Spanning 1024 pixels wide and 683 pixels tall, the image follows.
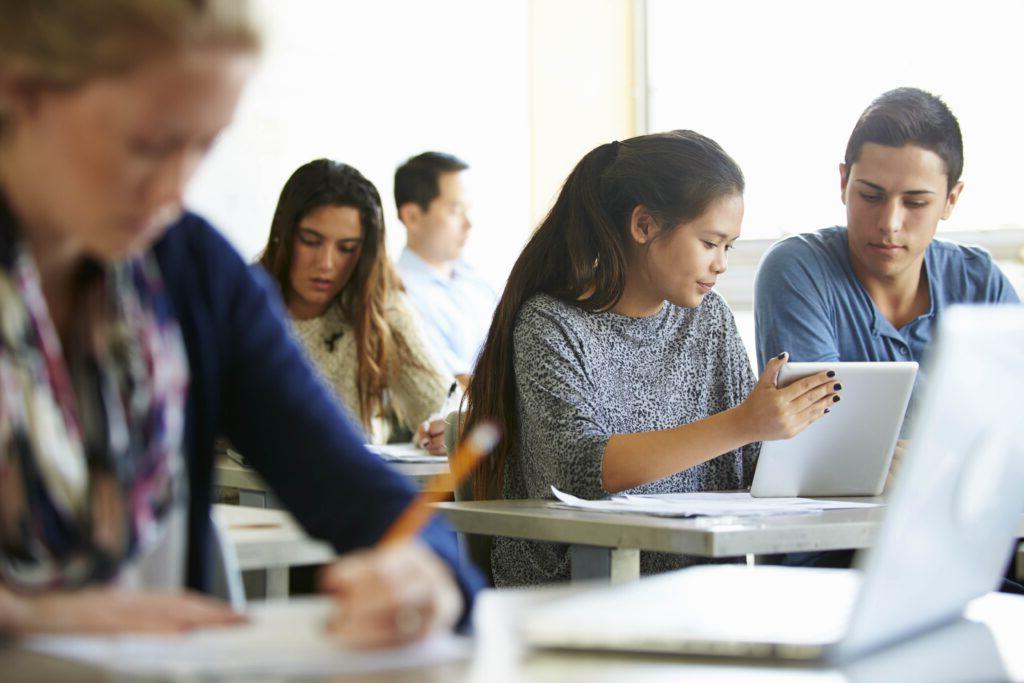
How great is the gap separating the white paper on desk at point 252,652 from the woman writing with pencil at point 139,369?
0.02 meters

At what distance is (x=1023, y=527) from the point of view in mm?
1797

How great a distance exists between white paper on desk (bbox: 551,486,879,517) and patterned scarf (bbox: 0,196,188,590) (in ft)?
2.80

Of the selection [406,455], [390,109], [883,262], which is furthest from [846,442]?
[390,109]

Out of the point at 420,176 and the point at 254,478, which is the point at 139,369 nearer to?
the point at 254,478

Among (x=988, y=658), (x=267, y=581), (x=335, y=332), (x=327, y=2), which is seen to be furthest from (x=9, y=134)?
(x=327, y=2)

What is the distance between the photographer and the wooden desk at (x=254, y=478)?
Result: 2.37m

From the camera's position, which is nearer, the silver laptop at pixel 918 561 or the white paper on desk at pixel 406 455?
the silver laptop at pixel 918 561

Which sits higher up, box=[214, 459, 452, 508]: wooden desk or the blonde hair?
the blonde hair

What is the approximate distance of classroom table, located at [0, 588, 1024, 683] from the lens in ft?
2.30

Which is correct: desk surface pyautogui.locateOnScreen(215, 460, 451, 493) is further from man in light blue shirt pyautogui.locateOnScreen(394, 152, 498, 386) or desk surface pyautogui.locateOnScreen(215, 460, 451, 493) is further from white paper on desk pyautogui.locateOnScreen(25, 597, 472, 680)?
man in light blue shirt pyautogui.locateOnScreen(394, 152, 498, 386)

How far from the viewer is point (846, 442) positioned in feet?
6.58

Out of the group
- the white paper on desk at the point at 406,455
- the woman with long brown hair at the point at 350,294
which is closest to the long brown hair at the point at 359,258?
the woman with long brown hair at the point at 350,294

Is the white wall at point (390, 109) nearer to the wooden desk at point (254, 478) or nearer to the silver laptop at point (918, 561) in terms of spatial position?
the wooden desk at point (254, 478)

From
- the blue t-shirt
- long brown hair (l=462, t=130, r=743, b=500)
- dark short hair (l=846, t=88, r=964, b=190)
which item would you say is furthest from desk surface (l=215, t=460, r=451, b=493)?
dark short hair (l=846, t=88, r=964, b=190)
